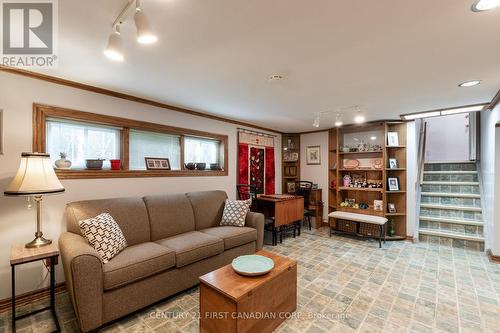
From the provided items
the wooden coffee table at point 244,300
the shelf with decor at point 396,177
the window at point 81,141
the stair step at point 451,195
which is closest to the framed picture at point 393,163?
the shelf with decor at point 396,177

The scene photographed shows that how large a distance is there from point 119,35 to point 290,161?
186 inches

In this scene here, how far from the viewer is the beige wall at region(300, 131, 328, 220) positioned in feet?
17.3

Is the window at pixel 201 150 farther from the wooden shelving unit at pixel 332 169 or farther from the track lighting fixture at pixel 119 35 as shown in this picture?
the wooden shelving unit at pixel 332 169

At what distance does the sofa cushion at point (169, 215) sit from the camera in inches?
110

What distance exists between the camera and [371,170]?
4590 mm

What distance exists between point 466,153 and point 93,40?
722 centimetres

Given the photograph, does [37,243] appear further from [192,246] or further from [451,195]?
[451,195]

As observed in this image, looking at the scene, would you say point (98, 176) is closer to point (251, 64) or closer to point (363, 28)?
point (251, 64)

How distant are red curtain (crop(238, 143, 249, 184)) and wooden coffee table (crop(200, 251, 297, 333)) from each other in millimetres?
2612

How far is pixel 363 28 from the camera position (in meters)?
1.50

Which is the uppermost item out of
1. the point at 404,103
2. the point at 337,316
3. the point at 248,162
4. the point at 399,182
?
the point at 404,103

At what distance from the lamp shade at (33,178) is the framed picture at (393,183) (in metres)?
4.90

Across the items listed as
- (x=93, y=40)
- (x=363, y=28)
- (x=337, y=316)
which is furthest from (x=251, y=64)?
(x=337, y=316)

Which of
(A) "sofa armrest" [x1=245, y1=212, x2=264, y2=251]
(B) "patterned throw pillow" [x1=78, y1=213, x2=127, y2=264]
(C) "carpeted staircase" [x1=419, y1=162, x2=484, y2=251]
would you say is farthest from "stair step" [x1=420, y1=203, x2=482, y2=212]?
(B) "patterned throw pillow" [x1=78, y1=213, x2=127, y2=264]
